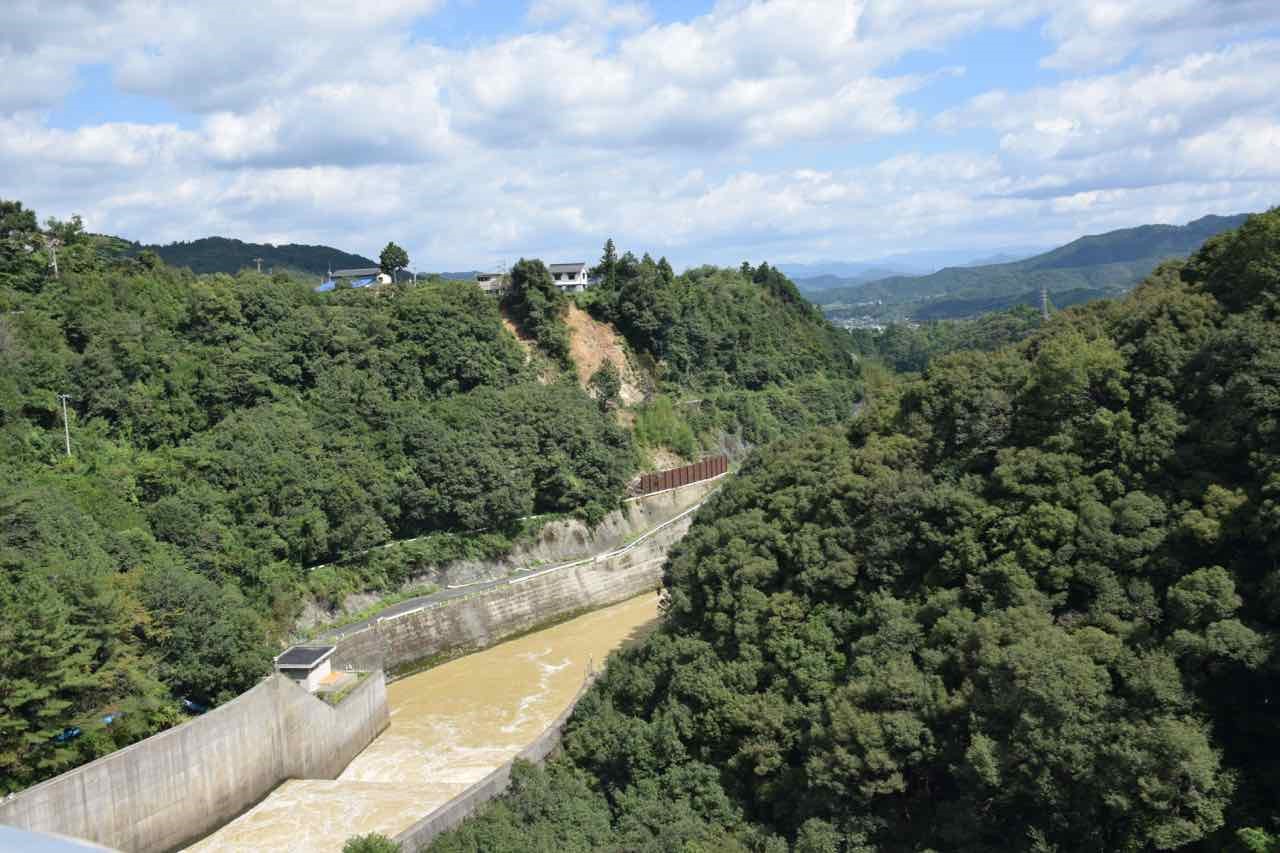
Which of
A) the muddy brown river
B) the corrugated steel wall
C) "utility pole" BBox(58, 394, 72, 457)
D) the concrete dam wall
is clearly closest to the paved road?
the concrete dam wall

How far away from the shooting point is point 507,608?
3075 cm

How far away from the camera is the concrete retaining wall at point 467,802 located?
17.0 m

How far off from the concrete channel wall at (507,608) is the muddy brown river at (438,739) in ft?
1.98

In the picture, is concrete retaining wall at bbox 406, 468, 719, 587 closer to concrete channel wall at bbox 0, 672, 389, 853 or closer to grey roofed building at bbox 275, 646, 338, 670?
grey roofed building at bbox 275, 646, 338, 670

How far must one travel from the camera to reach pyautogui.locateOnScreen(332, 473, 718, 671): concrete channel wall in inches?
1064

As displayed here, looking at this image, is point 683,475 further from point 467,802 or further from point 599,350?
point 467,802

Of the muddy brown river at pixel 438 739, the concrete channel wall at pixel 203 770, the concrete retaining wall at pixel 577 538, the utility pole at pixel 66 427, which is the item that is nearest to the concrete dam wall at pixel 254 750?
the concrete channel wall at pixel 203 770

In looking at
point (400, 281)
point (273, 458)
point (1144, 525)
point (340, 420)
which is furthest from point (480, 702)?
point (400, 281)

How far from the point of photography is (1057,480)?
17.3 m

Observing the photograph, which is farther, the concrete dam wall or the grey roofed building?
the grey roofed building

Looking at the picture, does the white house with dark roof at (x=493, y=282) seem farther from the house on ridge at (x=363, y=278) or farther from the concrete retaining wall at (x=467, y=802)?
the concrete retaining wall at (x=467, y=802)

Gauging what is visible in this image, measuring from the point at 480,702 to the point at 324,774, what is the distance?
15.9ft

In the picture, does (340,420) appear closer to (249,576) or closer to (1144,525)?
(249,576)

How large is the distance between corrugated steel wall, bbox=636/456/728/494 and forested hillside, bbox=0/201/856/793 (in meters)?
2.19
